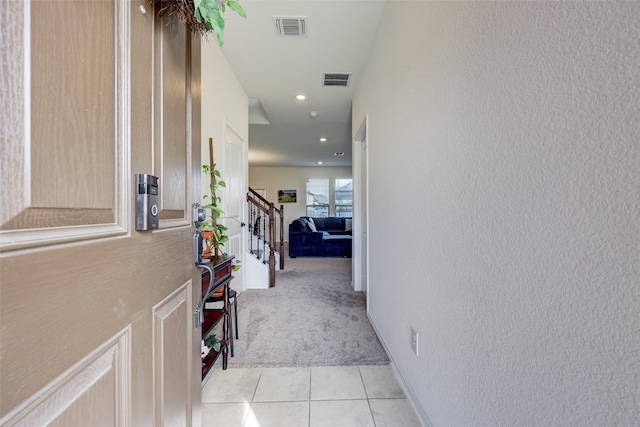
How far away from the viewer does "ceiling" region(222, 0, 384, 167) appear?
7.08 ft

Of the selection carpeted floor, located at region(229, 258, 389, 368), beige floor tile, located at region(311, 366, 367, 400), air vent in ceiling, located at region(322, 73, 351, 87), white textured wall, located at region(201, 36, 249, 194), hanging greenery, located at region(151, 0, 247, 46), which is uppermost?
air vent in ceiling, located at region(322, 73, 351, 87)

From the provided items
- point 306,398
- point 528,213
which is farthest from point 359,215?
point 528,213

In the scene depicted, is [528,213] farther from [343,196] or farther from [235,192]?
[343,196]

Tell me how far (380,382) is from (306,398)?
19.4 inches


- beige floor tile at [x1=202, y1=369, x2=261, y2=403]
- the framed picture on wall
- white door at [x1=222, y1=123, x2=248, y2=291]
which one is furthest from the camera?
the framed picture on wall

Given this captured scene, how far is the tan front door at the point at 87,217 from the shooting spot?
37 cm

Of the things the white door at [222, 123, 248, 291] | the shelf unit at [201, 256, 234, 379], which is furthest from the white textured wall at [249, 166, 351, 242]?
the shelf unit at [201, 256, 234, 379]

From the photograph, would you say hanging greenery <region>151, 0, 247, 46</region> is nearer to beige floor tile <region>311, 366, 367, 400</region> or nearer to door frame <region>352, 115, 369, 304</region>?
beige floor tile <region>311, 366, 367, 400</region>

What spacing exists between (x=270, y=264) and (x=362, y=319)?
162 centimetres

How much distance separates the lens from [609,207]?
536 mm

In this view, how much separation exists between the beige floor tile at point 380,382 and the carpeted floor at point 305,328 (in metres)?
0.08

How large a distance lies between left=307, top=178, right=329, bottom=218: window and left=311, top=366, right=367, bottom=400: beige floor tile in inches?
309

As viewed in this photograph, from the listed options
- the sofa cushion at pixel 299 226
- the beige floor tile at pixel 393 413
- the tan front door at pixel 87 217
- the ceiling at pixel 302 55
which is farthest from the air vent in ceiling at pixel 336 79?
the sofa cushion at pixel 299 226

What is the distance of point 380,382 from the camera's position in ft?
5.87
